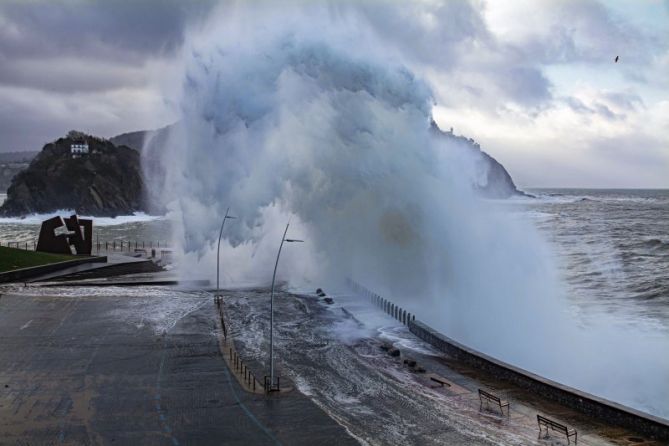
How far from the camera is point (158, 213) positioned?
182750mm

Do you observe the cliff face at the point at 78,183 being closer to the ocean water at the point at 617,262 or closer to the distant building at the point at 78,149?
the distant building at the point at 78,149

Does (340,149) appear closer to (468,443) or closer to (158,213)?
(468,443)

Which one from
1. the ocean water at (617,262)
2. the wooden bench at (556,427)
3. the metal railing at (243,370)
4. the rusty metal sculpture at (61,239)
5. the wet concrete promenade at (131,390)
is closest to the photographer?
the wet concrete promenade at (131,390)

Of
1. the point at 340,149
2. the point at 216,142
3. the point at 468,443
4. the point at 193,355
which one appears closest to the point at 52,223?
the point at 216,142

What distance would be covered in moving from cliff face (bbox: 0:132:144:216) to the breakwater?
15306 centimetres

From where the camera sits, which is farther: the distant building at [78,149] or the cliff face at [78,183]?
the distant building at [78,149]

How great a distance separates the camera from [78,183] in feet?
552

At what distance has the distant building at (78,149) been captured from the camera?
179500 millimetres

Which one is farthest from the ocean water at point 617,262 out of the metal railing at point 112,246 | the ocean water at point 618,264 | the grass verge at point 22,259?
the grass verge at point 22,259

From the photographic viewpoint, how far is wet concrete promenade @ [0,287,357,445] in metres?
16.9

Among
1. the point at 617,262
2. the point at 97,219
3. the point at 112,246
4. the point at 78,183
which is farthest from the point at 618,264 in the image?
the point at 78,183

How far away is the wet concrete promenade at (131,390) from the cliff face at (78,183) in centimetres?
14282

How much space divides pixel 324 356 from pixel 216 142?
1176 inches

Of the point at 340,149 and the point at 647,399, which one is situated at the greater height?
the point at 340,149
